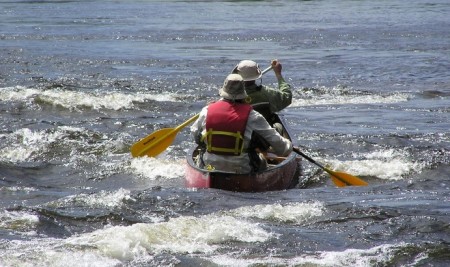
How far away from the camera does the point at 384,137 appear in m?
14.2

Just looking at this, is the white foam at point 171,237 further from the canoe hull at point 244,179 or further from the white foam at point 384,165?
the white foam at point 384,165

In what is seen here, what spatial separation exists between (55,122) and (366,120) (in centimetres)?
572

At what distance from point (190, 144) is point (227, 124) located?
15.5ft

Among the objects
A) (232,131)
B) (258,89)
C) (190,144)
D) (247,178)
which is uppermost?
(258,89)

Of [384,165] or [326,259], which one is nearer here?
[326,259]

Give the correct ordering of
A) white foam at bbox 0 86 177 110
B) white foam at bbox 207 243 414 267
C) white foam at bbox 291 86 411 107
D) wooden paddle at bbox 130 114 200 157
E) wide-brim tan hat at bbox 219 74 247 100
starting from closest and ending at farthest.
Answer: white foam at bbox 207 243 414 267 → wide-brim tan hat at bbox 219 74 247 100 → wooden paddle at bbox 130 114 200 157 → white foam at bbox 0 86 177 110 → white foam at bbox 291 86 411 107

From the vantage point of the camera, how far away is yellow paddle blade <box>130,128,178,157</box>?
1202cm

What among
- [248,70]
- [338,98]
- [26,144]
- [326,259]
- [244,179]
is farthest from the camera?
[338,98]

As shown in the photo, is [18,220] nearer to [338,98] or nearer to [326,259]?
[326,259]

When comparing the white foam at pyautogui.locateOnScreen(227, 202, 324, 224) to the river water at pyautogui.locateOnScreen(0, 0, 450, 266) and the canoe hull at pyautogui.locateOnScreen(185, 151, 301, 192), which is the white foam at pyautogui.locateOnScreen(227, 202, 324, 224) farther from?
the canoe hull at pyautogui.locateOnScreen(185, 151, 301, 192)

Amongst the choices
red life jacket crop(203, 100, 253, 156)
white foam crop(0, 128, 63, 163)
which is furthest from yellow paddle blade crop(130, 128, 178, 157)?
red life jacket crop(203, 100, 253, 156)

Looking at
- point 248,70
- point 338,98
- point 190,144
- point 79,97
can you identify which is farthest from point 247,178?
point 338,98

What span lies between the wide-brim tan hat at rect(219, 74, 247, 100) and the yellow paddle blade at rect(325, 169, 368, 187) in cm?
218

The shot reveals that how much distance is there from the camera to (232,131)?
9.37 metres
